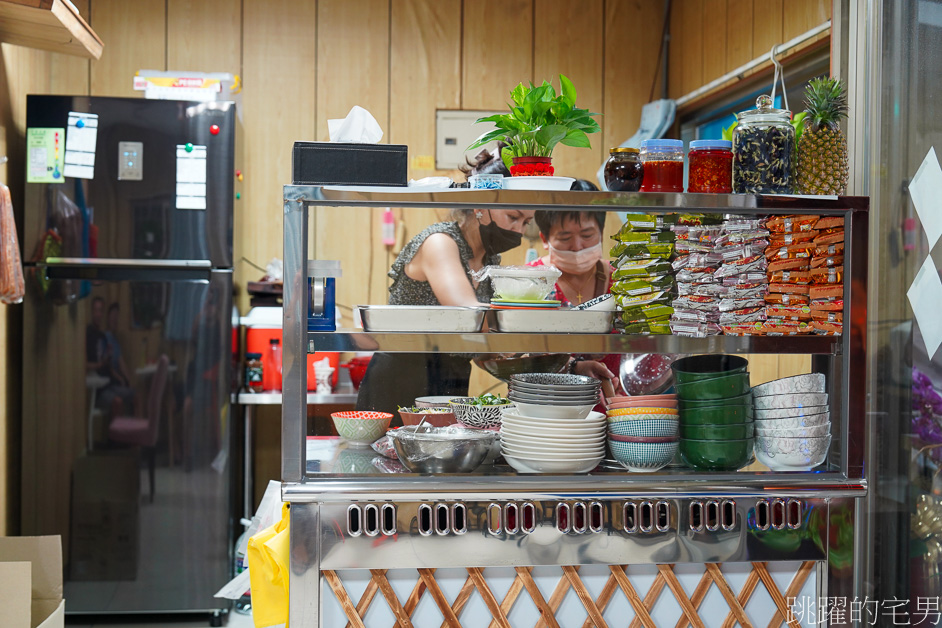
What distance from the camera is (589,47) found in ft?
12.7

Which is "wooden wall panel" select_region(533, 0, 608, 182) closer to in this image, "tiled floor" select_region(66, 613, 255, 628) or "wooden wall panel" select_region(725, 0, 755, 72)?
"wooden wall panel" select_region(725, 0, 755, 72)

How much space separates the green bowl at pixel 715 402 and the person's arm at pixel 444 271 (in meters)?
0.48

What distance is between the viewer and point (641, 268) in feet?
5.43

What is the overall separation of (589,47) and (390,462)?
2.84m

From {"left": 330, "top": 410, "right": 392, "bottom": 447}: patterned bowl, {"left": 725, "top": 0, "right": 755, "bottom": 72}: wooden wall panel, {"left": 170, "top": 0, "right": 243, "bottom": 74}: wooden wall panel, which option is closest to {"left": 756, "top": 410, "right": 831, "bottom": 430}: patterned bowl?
{"left": 330, "top": 410, "right": 392, "bottom": 447}: patterned bowl

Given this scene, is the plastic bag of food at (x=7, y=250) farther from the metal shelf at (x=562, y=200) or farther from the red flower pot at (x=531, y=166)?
the red flower pot at (x=531, y=166)

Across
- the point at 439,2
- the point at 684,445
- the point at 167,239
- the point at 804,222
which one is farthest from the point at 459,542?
the point at 439,2

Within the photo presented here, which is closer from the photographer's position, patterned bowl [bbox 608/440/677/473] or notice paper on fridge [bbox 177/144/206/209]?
patterned bowl [bbox 608/440/677/473]

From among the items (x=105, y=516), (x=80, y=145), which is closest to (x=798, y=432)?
(x=105, y=516)

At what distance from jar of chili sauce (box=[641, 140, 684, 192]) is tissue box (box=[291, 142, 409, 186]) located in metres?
0.50

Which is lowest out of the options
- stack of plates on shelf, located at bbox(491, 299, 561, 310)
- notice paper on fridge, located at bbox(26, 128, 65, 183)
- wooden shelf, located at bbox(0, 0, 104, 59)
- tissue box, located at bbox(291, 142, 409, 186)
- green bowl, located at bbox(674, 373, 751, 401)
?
green bowl, located at bbox(674, 373, 751, 401)

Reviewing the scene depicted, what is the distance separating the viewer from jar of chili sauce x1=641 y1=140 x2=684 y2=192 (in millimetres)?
1623

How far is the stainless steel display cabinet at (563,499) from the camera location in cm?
155

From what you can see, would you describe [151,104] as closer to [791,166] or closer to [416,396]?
[416,396]
